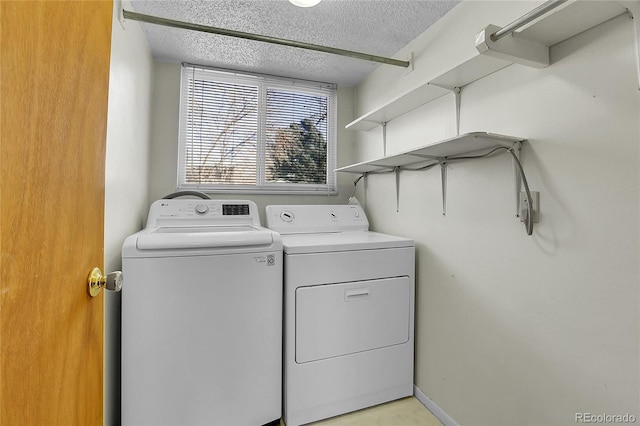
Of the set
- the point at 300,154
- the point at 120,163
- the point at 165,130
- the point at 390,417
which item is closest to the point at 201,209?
the point at 120,163

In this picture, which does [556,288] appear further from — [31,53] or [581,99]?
[31,53]

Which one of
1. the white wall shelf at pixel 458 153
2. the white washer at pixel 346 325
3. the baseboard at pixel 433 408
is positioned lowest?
the baseboard at pixel 433 408

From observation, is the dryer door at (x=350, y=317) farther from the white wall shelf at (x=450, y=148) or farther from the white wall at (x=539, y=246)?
the white wall shelf at (x=450, y=148)

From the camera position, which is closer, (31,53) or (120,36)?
(31,53)

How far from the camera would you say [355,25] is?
6.01 feet

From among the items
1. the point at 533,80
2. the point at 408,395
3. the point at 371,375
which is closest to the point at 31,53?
the point at 533,80

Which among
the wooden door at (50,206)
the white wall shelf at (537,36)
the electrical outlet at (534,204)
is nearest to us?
the wooden door at (50,206)

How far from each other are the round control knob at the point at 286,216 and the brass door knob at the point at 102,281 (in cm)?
152

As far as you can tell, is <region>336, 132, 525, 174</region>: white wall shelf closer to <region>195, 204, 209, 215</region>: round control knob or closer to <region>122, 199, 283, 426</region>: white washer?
<region>122, 199, 283, 426</region>: white washer

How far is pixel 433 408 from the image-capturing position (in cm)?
173

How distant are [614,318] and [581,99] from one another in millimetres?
741

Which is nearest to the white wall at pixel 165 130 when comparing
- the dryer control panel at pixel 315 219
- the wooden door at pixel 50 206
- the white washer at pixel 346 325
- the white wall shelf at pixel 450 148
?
the dryer control panel at pixel 315 219

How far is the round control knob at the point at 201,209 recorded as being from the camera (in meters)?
2.02

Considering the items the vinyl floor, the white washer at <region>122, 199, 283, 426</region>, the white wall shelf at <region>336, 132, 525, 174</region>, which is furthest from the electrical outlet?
the vinyl floor
